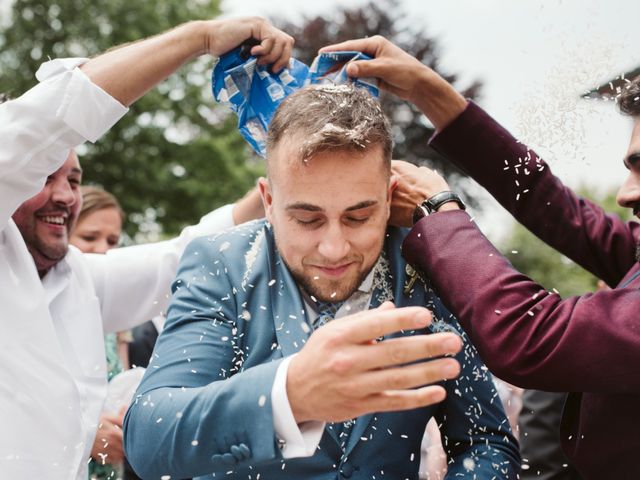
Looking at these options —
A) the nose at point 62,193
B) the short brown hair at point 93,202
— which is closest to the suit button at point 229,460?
the nose at point 62,193

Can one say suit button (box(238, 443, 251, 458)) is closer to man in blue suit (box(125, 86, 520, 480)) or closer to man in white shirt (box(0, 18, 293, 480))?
man in blue suit (box(125, 86, 520, 480))

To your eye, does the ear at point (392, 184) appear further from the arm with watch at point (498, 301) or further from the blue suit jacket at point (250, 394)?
the blue suit jacket at point (250, 394)

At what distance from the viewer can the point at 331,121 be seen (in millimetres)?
2600

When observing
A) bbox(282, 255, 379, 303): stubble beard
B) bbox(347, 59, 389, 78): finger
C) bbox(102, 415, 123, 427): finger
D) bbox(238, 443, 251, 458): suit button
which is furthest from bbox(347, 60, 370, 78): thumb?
bbox(102, 415, 123, 427): finger

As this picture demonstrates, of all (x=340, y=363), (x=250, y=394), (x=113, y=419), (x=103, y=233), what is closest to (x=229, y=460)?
(x=250, y=394)

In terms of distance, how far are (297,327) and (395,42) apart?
48.8ft

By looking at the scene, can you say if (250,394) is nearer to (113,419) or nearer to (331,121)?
(331,121)

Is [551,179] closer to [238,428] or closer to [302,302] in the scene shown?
[302,302]

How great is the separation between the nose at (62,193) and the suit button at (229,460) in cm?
214

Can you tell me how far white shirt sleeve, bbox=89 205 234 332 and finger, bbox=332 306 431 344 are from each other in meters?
2.51

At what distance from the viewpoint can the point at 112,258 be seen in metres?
4.33

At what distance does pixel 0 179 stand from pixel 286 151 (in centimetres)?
123

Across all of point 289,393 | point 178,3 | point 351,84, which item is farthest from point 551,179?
point 178,3

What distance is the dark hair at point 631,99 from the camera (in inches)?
114
